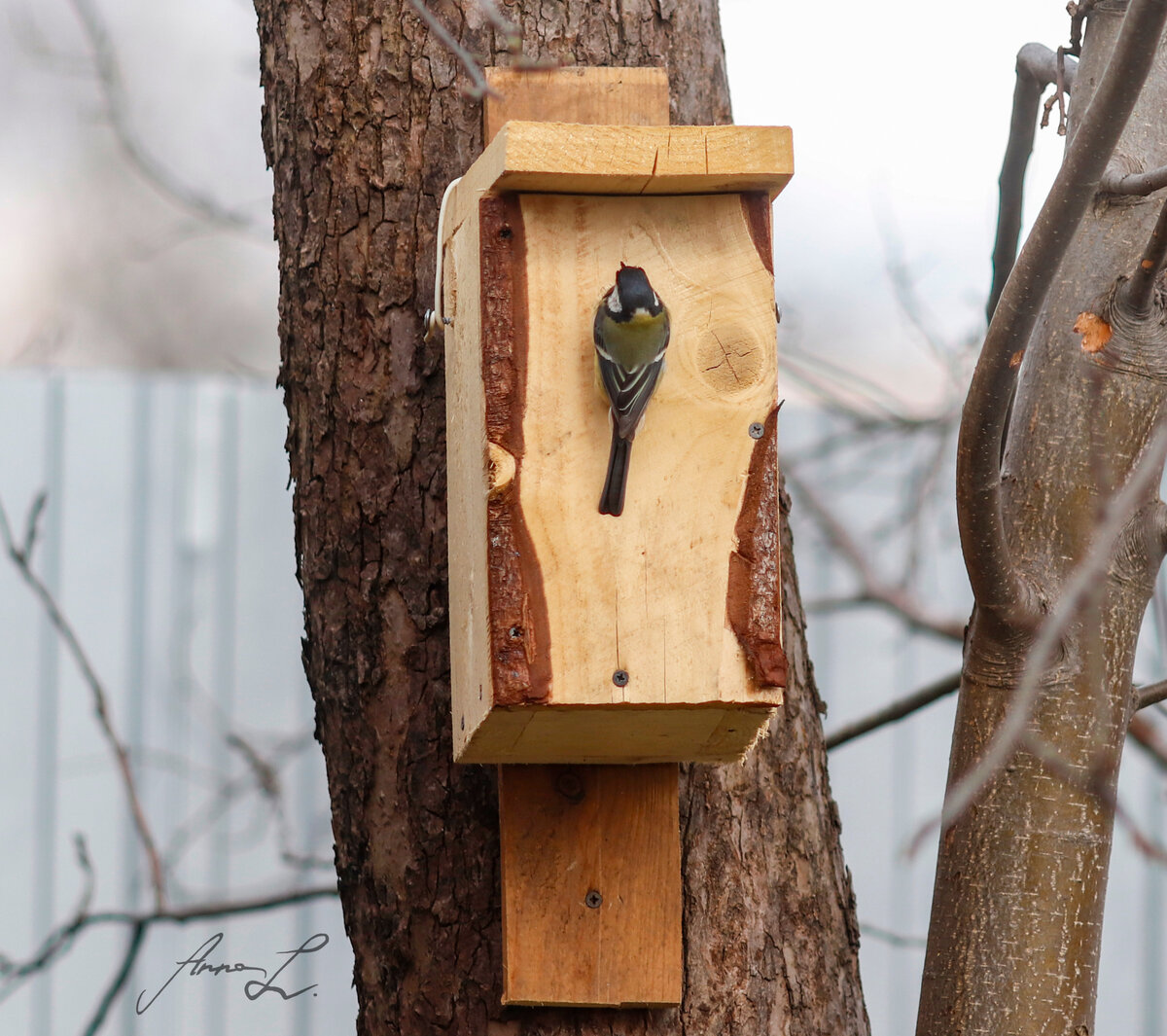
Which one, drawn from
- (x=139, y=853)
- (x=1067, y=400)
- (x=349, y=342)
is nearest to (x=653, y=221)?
(x=349, y=342)

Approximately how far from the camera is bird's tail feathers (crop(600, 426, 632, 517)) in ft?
4.74

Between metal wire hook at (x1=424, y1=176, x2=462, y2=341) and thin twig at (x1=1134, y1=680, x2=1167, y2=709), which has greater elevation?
metal wire hook at (x1=424, y1=176, x2=462, y2=341)

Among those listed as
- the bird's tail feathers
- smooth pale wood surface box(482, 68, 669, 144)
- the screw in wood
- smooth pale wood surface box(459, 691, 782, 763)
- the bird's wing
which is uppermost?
smooth pale wood surface box(482, 68, 669, 144)

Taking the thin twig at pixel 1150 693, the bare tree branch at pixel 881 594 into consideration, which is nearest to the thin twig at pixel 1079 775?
the thin twig at pixel 1150 693

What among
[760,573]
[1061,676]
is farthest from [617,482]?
[1061,676]

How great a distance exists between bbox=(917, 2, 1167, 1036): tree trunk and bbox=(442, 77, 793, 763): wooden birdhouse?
32cm

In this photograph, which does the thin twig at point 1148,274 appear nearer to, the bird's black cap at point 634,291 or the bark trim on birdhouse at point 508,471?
the bird's black cap at point 634,291

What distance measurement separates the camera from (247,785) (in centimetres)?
330

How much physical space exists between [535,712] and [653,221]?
525 millimetres

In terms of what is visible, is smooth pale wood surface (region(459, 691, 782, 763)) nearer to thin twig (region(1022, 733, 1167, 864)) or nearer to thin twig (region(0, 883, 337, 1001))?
thin twig (region(1022, 733, 1167, 864))

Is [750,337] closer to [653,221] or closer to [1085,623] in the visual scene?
[653,221]

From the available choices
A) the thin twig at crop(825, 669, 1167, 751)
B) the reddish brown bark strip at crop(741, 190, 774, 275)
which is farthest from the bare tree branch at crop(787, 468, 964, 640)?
the reddish brown bark strip at crop(741, 190, 774, 275)

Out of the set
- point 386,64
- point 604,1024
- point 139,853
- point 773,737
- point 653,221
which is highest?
point 386,64

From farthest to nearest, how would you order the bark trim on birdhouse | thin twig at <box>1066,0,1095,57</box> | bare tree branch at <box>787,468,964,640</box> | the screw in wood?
bare tree branch at <box>787,468,964,640</box> → thin twig at <box>1066,0,1095,57</box> → the screw in wood → the bark trim on birdhouse
